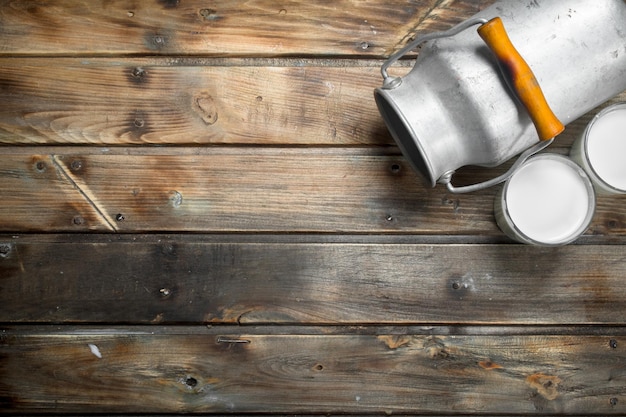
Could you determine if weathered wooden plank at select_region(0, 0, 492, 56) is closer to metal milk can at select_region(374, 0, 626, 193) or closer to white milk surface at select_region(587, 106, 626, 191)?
metal milk can at select_region(374, 0, 626, 193)

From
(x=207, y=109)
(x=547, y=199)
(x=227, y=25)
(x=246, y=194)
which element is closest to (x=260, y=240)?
(x=246, y=194)

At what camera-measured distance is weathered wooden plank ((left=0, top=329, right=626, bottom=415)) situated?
3.14 ft

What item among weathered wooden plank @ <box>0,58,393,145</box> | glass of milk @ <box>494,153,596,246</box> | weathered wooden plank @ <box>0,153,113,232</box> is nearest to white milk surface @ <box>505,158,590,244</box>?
glass of milk @ <box>494,153,596,246</box>

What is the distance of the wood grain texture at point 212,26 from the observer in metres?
0.95

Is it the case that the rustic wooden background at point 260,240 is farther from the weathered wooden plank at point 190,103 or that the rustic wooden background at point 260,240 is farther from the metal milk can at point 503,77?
the metal milk can at point 503,77

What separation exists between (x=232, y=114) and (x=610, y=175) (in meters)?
0.63

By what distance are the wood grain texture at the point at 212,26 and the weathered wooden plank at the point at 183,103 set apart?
3 cm

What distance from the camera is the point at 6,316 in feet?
3.17

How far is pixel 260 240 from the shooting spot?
0.96 metres

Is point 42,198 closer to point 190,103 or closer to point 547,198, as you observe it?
point 190,103

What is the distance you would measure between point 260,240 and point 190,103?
0.86ft

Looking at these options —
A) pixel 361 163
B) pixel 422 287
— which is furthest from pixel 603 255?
pixel 361 163

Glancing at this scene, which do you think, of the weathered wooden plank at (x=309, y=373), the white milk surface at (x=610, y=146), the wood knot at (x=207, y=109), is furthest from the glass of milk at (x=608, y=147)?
the wood knot at (x=207, y=109)

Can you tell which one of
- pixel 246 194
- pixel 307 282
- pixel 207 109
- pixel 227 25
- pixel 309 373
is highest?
pixel 227 25
